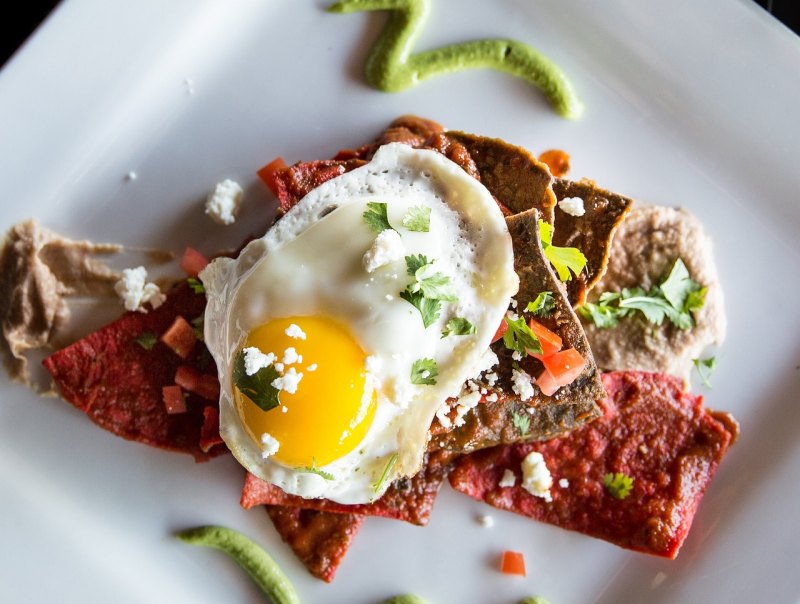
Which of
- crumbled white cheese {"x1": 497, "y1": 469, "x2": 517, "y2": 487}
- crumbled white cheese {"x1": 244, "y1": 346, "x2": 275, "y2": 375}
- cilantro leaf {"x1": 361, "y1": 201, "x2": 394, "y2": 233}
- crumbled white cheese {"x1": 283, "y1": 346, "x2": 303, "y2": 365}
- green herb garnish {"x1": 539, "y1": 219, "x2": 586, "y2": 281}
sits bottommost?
crumbled white cheese {"x1": 497, "y1": 469, "x2": 517, "y2": 487}

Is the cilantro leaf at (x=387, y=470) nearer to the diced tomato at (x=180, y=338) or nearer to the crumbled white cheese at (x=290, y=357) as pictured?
the crumbled white cheese at (x=290, y=357)

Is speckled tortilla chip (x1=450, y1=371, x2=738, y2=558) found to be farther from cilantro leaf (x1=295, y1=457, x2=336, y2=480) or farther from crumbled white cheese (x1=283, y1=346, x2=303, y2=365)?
crumbled white cheese (x1=283, y1=346, x2=303, y2=365)

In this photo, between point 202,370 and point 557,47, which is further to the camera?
point 557,47

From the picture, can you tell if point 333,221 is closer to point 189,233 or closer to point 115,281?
point 189,233

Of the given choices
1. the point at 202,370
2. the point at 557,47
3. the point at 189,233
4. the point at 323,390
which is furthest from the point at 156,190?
the point at 557,47

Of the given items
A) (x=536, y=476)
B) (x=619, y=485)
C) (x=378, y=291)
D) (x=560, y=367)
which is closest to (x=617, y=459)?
(x=619, y=485)

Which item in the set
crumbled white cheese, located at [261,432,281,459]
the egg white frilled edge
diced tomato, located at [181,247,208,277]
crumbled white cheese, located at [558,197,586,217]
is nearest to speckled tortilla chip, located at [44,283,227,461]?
diced tomato, located at [181,247,208,277]

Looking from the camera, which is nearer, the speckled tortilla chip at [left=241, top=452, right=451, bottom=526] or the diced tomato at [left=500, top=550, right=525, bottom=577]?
the speckled tortilla chip at [left=241, top=452, right=451, bottom=526]
